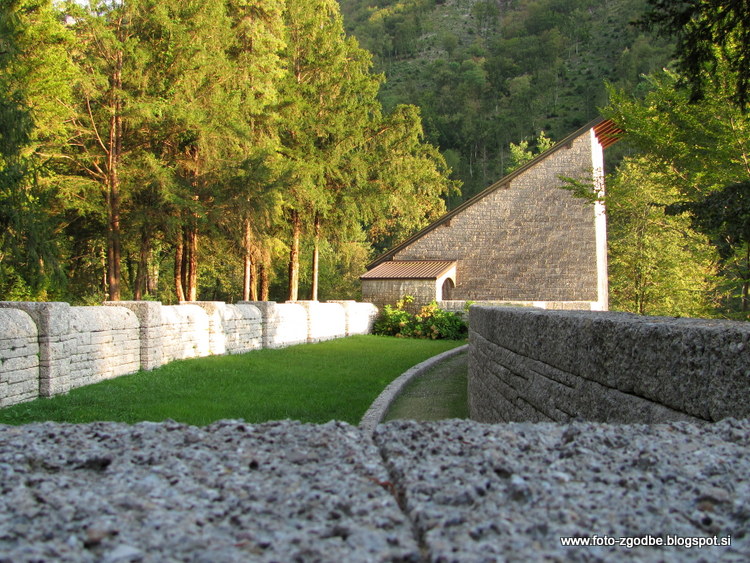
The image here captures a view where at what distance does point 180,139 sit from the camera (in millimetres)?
27484

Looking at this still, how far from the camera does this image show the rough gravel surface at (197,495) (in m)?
1.92

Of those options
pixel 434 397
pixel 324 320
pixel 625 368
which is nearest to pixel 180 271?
pixel 324 320

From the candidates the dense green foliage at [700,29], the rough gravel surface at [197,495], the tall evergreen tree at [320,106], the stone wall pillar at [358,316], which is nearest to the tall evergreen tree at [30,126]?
the stone wall pillar at [358,316]

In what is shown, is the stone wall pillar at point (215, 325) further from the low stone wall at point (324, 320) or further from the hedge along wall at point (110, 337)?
the low stone wall at point (324, 320)

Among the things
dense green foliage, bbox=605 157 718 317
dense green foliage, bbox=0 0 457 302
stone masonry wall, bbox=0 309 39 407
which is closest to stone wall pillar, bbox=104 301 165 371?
stone masonry wall, bbox=0 309 39 407

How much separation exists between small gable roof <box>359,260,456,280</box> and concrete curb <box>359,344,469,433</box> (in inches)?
471

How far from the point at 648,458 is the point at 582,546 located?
2.47 ft

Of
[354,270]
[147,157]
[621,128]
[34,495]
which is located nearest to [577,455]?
[34,495]

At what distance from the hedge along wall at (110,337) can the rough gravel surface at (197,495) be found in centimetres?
750

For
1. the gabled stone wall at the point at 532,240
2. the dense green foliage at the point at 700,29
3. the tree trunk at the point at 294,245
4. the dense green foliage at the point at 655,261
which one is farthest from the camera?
the tree trunk at the point at 294,245

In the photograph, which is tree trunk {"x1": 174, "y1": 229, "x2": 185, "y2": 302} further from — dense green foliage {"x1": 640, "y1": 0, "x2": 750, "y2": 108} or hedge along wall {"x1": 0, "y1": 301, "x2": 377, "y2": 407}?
dense green foliage {"x1": 640, "y1": 0, "x2": 750, "y2": 108}

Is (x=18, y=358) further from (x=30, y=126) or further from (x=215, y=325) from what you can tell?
(x=30, y=126)

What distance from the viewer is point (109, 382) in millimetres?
12195

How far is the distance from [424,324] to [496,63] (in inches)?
3507
